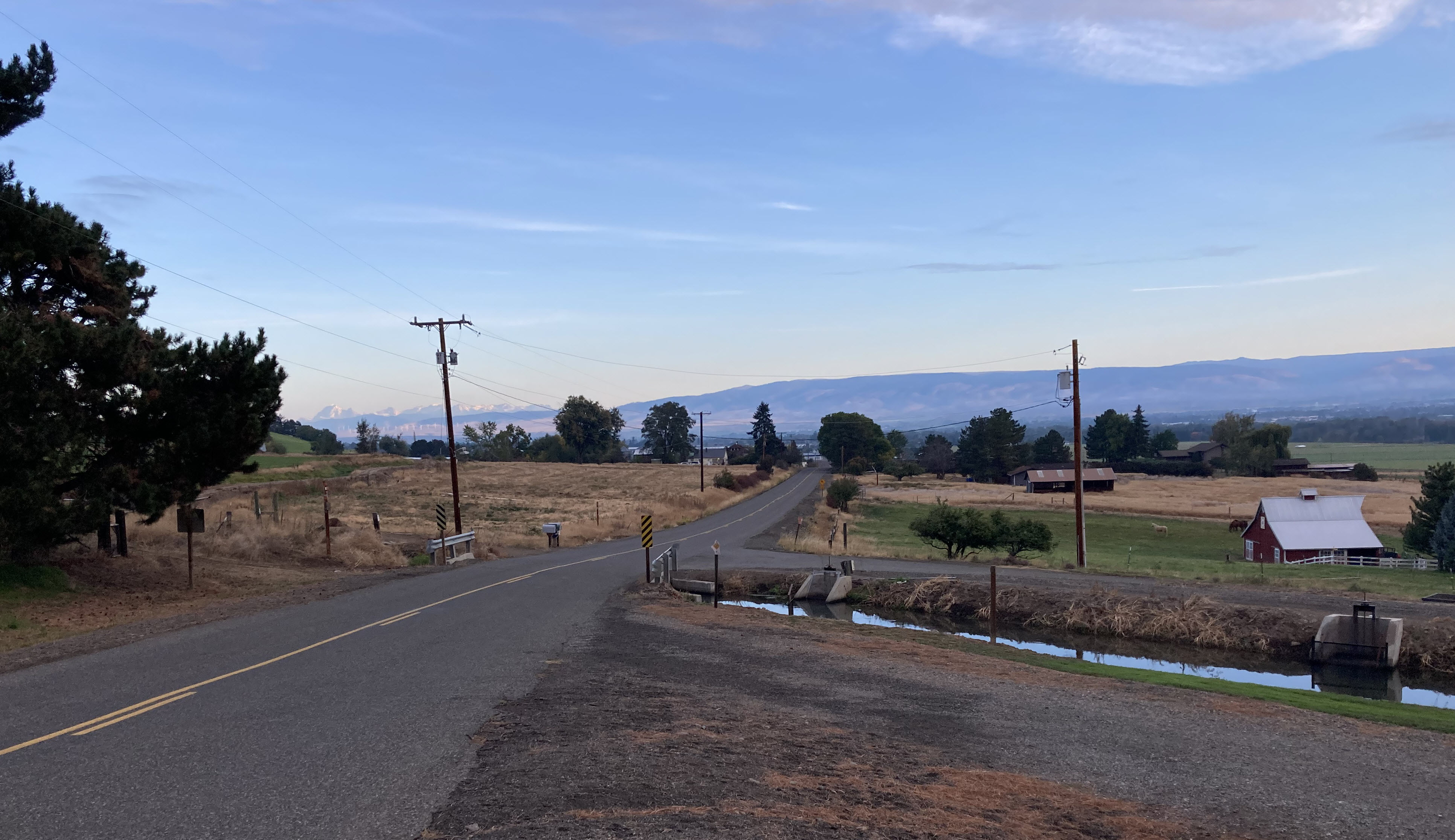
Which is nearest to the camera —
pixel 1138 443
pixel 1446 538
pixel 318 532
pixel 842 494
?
pixel 318 532

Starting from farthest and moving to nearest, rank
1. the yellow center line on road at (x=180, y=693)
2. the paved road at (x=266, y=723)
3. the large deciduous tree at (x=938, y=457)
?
the large deciduous tree at (x=938, y=457) < the yellow center line on road at (x=180, y=693) < the paved road at (x=266, y=723)

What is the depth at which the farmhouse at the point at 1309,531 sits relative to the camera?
47.6m

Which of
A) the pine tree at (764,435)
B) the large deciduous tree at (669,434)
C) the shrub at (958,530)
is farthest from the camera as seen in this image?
the large deciduous tree at (669,434)

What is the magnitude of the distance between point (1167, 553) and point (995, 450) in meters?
81.5

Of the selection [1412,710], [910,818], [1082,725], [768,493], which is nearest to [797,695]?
[1082,725]

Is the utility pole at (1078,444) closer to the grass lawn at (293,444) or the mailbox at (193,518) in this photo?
the mailbox at (193,518)

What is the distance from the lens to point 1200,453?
138750 mm

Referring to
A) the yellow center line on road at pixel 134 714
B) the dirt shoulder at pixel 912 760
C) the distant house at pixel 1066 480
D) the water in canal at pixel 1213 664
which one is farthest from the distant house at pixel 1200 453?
the yellow center line on road at pixel 134 714

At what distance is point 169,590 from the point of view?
22.5 m

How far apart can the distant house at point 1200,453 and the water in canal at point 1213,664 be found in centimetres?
12503

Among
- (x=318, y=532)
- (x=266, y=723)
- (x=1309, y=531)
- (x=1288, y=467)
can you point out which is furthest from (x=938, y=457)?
(x=266, y=723)

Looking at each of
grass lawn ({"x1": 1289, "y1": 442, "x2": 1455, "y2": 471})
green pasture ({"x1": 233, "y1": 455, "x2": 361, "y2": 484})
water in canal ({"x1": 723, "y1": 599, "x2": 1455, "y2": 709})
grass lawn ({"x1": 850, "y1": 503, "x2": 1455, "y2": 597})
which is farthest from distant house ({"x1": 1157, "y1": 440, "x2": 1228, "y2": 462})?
water in canal ({"x1": 723, "y1": 599, "x2": 1455, "y2": 709})

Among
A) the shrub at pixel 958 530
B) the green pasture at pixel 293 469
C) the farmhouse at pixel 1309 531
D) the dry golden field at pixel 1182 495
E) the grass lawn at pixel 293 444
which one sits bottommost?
the dry golden field at pixel 1182 495

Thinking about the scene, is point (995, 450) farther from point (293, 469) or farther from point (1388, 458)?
point (1388, 458)
